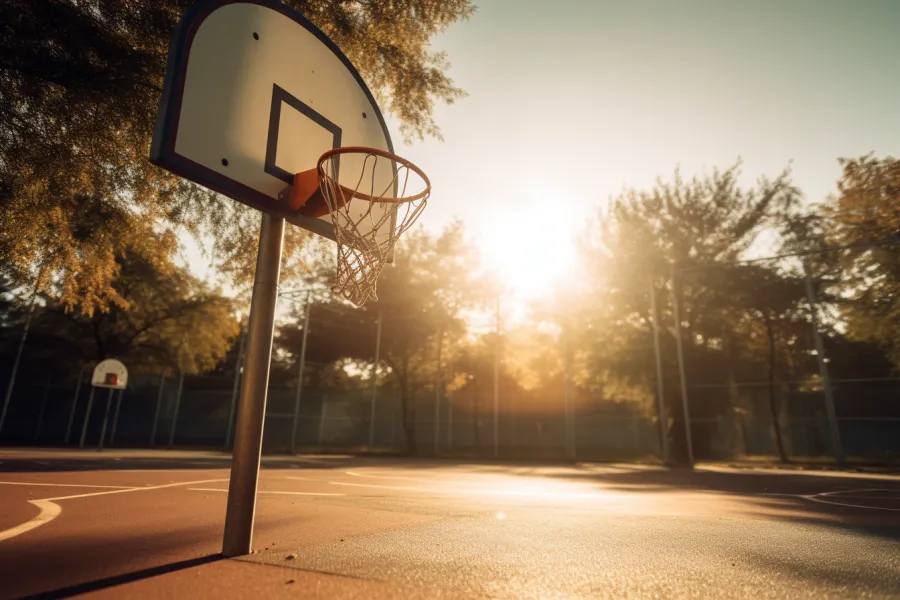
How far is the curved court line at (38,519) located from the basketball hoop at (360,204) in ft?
8.94

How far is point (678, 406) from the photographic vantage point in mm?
18969

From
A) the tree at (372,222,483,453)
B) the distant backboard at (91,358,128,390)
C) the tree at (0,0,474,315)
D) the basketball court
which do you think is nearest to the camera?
the basketball court

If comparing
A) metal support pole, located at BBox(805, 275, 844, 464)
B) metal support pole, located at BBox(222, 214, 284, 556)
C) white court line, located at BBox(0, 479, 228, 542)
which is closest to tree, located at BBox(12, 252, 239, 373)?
white court line, located at BBox(0, 479, 228, 542)

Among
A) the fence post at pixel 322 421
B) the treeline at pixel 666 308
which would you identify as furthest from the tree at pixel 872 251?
the fence post at pixel 322 421

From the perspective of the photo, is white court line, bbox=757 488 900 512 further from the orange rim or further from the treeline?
the treeline

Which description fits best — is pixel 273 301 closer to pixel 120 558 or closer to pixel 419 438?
pixel 120 558

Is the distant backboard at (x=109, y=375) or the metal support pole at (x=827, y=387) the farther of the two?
the distant backboard at (x=109, y=375)

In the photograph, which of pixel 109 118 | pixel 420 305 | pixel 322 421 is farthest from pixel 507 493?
pixel 322 421

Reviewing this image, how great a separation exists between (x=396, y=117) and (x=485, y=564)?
23.7 ft

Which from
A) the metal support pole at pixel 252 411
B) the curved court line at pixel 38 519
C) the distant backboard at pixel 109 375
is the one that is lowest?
the curved court line at pixel 38 519

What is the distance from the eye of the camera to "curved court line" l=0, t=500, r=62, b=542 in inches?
134

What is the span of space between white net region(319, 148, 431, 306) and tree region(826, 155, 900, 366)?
16240 mm

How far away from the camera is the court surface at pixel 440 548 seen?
2445mm

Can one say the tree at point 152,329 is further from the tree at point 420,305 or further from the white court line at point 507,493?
the white court line at point 507,493
